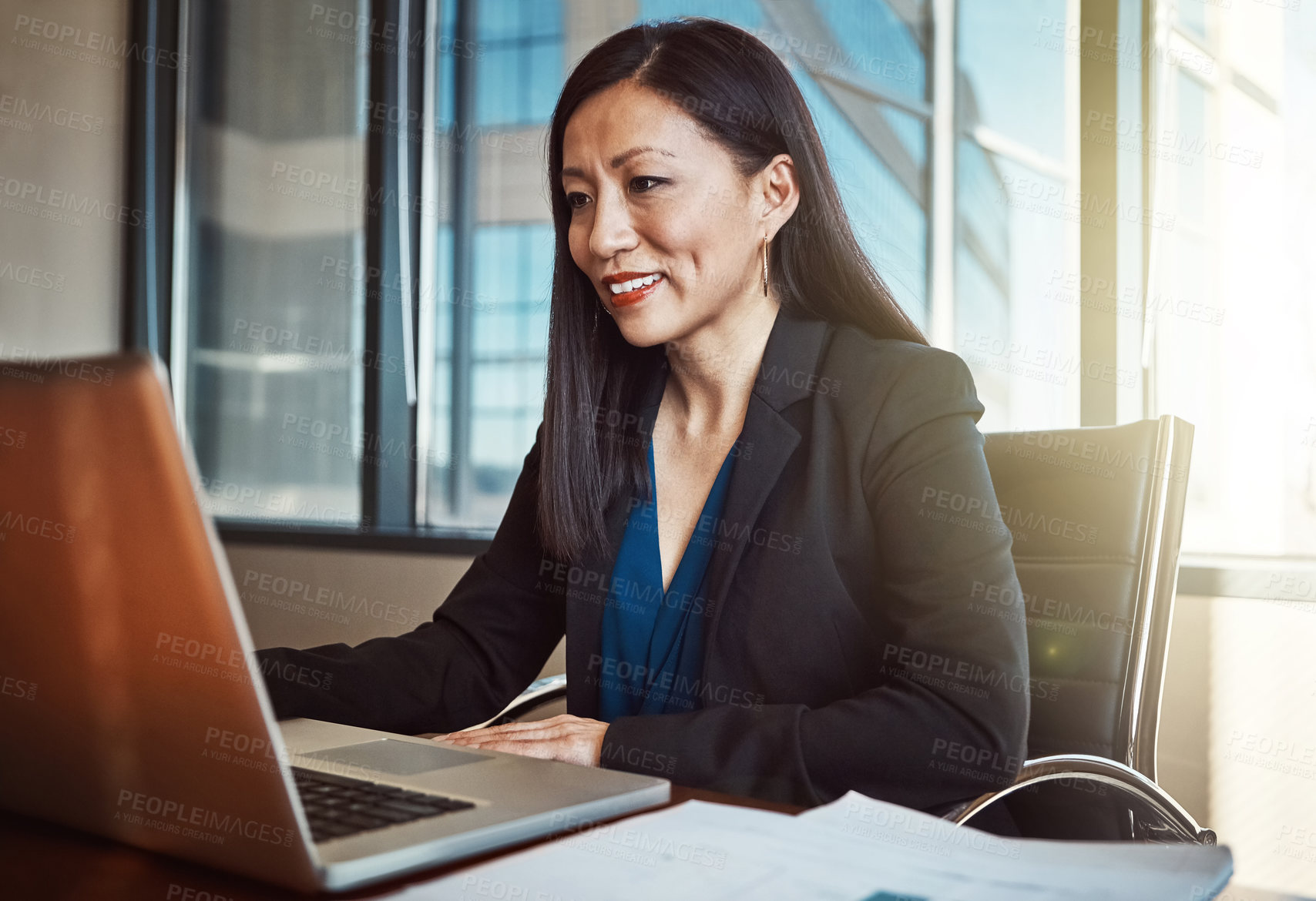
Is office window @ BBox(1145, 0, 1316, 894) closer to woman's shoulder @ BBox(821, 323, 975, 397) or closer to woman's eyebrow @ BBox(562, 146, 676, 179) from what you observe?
woman's shoulder @ BBox(821, 323, 975, 397)

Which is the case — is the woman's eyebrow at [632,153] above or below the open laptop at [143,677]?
above

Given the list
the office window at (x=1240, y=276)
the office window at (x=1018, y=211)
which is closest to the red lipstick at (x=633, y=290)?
the office window at (x=1018, y=211)

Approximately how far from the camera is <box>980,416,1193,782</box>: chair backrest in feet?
4.47

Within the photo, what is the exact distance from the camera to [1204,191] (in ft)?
7.43

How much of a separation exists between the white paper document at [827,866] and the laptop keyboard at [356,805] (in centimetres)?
7

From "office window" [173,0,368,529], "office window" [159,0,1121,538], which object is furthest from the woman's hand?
"office window" [173,0,368,529]

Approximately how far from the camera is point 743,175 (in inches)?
58.6

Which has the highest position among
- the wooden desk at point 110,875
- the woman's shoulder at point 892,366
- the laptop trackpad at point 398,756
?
the woman's shoulder at point 892,366

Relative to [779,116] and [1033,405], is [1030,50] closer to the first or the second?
[1033,405]

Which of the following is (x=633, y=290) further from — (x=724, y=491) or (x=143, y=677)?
(x=143, y=677)

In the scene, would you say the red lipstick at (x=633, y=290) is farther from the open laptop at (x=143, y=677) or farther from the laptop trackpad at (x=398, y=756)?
the open laptop at (x=143, y=677)

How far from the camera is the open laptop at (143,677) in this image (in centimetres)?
46

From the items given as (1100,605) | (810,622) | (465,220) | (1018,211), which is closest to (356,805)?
Answer: (810,622)

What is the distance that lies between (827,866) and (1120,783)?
809mm
